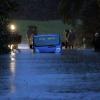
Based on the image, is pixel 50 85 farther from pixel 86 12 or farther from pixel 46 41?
pixel 86 12

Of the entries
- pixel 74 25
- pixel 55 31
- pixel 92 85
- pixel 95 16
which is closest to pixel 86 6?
pixel 95 16

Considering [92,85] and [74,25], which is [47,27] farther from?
[92,85]

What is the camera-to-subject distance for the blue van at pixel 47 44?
156ft

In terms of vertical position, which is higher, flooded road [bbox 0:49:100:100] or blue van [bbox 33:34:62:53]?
blue van [bbox 33:34:62:53]

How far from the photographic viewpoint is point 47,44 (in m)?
48.0

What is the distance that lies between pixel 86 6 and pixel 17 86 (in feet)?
146

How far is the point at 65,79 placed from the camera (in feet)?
60.2

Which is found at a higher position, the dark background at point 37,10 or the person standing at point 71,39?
the dark background at point 37,10

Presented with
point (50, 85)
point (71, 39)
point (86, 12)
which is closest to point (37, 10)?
point (71, 39)

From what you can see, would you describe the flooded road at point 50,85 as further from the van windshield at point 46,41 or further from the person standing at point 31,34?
the person standing at point 31,34

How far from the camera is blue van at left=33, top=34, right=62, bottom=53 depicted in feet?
156

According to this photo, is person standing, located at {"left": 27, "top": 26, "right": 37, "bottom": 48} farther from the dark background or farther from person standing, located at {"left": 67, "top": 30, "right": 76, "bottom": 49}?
the dark background

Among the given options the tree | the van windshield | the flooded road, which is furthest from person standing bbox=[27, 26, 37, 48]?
the flooded road

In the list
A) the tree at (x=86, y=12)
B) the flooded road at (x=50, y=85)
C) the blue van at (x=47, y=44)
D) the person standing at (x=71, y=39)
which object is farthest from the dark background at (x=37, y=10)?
the flooded road at (x=50, y=85)
